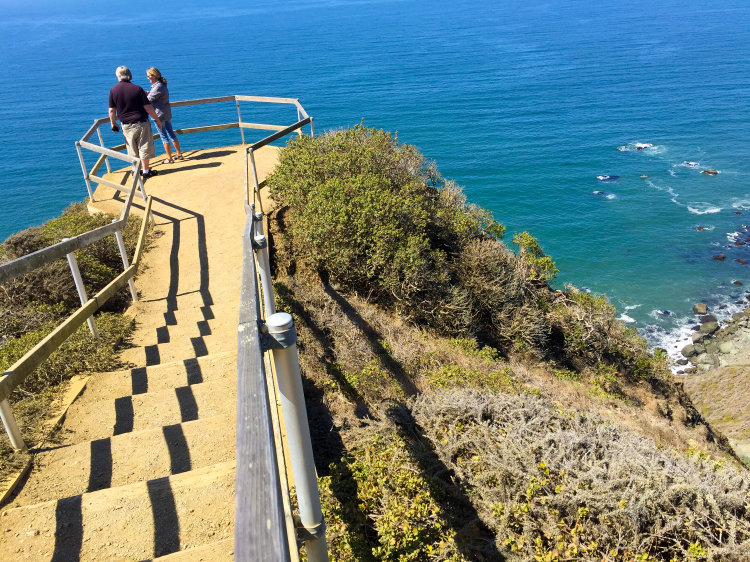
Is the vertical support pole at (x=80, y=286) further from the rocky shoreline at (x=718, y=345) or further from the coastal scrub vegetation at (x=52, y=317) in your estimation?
the rocky shoreline at (x=718, y=345)

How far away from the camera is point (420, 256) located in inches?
376

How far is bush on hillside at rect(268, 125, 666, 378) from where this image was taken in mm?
9070

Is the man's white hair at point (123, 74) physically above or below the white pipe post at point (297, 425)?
above

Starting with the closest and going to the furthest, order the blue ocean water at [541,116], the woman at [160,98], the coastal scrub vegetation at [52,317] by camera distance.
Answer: the coastal scrub vegetation at [52,317] → the woman at [160,98] → the blue ocean water at [541,116]

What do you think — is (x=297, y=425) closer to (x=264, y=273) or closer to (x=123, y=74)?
(x=264, y=273)

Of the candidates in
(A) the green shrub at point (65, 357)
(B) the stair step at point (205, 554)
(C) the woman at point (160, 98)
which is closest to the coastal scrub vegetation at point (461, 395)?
(B) the stair step at point (205, 554)

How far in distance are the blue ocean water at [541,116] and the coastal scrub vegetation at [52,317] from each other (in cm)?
2579

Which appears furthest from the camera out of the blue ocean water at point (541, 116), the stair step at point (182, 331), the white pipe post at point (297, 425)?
the blue ocean water at point (541, 116)

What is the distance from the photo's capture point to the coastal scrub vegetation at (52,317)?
4543mm

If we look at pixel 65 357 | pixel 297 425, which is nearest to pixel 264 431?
pixel 297 425

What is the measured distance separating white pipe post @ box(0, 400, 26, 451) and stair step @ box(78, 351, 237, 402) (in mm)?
980

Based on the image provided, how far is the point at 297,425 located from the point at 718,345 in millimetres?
28628

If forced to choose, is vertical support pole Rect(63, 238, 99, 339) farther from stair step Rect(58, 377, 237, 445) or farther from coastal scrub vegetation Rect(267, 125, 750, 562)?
coastal scrub vegetation Rect(267, 125, 750, 562)

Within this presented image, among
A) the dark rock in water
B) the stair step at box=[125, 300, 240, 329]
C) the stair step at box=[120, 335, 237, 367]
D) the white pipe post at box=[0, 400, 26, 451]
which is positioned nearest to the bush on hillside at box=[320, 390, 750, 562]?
the stair step at box=[120, 335, 237, 367]
